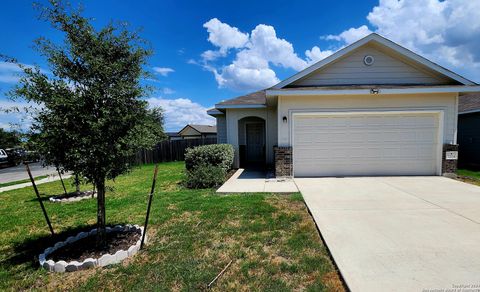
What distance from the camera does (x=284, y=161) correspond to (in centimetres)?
857

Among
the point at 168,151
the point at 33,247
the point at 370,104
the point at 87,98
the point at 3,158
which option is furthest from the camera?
the point at 3,158

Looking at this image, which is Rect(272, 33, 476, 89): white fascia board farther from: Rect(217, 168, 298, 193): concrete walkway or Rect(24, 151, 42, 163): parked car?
Rect(24, 151, 42, 163): parked car

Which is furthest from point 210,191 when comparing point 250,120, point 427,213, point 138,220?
point 250,120

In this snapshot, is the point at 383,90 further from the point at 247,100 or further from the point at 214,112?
the point at 214,112

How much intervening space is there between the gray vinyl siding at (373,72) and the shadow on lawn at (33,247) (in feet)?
26.4

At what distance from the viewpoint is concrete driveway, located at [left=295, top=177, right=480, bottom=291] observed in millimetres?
2764

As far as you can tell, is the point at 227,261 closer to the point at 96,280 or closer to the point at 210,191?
the point at 96,280

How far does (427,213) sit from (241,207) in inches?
150

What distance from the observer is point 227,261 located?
3.28 meters

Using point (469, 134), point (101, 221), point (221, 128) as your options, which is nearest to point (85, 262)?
point (101, 221)

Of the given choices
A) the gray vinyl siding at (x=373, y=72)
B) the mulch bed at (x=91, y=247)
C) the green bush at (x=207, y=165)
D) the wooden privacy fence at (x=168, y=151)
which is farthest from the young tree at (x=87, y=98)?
the wooden privacy fence at (x=168, y=151)

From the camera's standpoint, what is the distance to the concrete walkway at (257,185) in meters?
7.03

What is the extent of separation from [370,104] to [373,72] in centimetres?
142

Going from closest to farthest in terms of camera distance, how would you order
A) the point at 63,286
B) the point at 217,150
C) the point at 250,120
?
the point at 63,286, the point at 217,150, the point at 250,120
